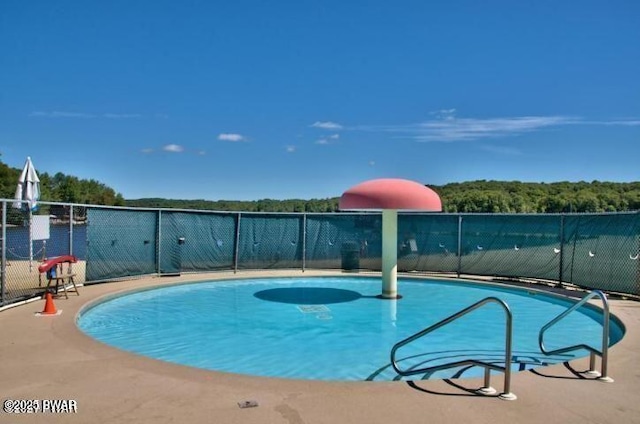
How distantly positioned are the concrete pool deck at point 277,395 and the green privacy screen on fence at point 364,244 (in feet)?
24.1

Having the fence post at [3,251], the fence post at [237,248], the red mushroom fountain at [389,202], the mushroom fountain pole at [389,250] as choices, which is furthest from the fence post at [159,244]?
the mushroom fountain pole at [389,250]

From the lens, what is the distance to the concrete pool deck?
184 inches

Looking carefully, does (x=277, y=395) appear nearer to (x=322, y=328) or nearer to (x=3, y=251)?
(x=322, y=328)

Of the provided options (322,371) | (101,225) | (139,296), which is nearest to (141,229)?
(101,225)

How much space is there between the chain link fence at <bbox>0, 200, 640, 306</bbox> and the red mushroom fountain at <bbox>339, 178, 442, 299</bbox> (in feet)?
14.1

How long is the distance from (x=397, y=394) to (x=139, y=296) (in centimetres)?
1006

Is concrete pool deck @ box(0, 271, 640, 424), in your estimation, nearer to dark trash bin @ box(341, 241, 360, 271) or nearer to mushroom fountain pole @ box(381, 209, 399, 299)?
mushroom fountain pole @ box(381, 209, 399, 299)

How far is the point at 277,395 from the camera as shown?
17.0 ft

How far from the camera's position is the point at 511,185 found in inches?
4183

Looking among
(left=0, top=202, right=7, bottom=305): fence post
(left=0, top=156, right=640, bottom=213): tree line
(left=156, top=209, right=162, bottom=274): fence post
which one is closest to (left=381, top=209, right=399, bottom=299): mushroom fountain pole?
(left=156, top=209, right=162, bottom=274): fence post

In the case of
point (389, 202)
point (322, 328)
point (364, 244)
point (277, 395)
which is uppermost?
point (389, 202)

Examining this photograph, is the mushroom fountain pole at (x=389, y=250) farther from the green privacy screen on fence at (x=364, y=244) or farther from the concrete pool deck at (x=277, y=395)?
the concrete pool deck at (x=277, y=395)

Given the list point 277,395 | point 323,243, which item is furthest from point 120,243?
point 277,395

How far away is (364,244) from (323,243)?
149 cm
